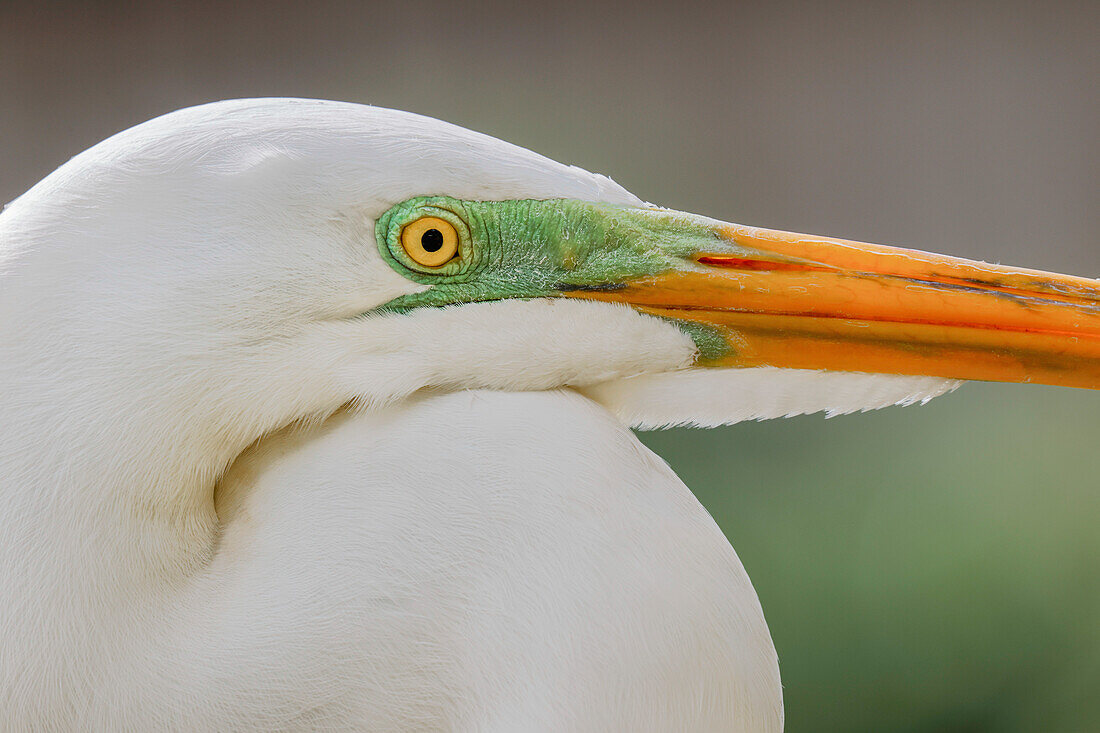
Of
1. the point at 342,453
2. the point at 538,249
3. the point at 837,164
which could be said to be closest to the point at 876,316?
the point at 538,249

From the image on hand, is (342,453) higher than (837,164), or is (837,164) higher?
(837,164)

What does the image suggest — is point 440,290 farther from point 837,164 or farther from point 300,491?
point 837,164

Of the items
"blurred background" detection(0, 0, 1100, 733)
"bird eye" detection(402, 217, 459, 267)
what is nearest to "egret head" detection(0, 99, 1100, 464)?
"bird eye" detection(402, 217, 459, 267)

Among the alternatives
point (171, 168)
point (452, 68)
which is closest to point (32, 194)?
point (171, 168)

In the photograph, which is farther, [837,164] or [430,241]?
[837,164]

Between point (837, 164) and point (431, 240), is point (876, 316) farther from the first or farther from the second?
point (837, 164)

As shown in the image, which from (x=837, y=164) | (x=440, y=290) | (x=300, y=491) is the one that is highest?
(x=837, y=164)

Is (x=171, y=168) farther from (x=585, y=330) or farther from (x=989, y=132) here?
(x=989, y=132)

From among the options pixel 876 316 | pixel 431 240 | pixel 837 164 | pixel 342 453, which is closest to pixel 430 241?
pixel 431 240
